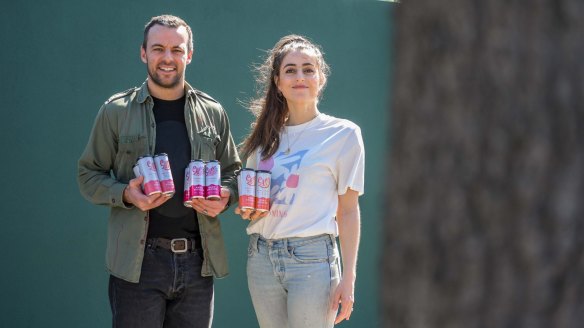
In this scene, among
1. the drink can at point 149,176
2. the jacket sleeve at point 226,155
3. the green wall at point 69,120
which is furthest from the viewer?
the green wall at point 69,120

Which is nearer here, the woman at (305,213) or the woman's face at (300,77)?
the woman at (305,213)

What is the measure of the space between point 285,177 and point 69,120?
1.85m

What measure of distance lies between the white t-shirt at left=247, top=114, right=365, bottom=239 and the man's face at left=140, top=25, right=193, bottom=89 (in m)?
0.58

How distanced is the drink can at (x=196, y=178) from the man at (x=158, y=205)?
0.06 meters

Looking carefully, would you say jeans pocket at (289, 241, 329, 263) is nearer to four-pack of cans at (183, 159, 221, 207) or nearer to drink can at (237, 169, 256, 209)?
drink can at (237, 169, 256, 209)

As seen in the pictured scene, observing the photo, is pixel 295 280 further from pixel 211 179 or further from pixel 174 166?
Answer: pixel 174 166

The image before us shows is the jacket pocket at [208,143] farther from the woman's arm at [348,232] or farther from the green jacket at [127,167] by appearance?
the woman's arm at [348,232]

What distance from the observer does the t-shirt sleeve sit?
3773 millimetres

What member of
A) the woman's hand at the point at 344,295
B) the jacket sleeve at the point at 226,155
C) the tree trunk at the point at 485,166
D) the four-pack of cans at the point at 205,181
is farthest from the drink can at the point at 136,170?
the tree trunk at the point at 485,166

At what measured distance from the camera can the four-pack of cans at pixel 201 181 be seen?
3717 millimetres

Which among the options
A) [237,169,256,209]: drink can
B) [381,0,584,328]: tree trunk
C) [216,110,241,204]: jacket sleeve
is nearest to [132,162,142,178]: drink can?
[237,169,256,209]: drink can

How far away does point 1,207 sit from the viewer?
5.04 m

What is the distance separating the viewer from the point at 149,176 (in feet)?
12.0

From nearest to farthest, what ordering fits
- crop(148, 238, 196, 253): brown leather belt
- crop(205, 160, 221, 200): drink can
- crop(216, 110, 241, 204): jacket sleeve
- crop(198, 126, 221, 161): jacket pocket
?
crop(205, 160, 221, 200): drink can → crop(148, 238, 196, 253): brown leather belt → crop(198, 126, 221, 161): jacket pocket → crop(216, 110, 241, 204): jacket sleeve
